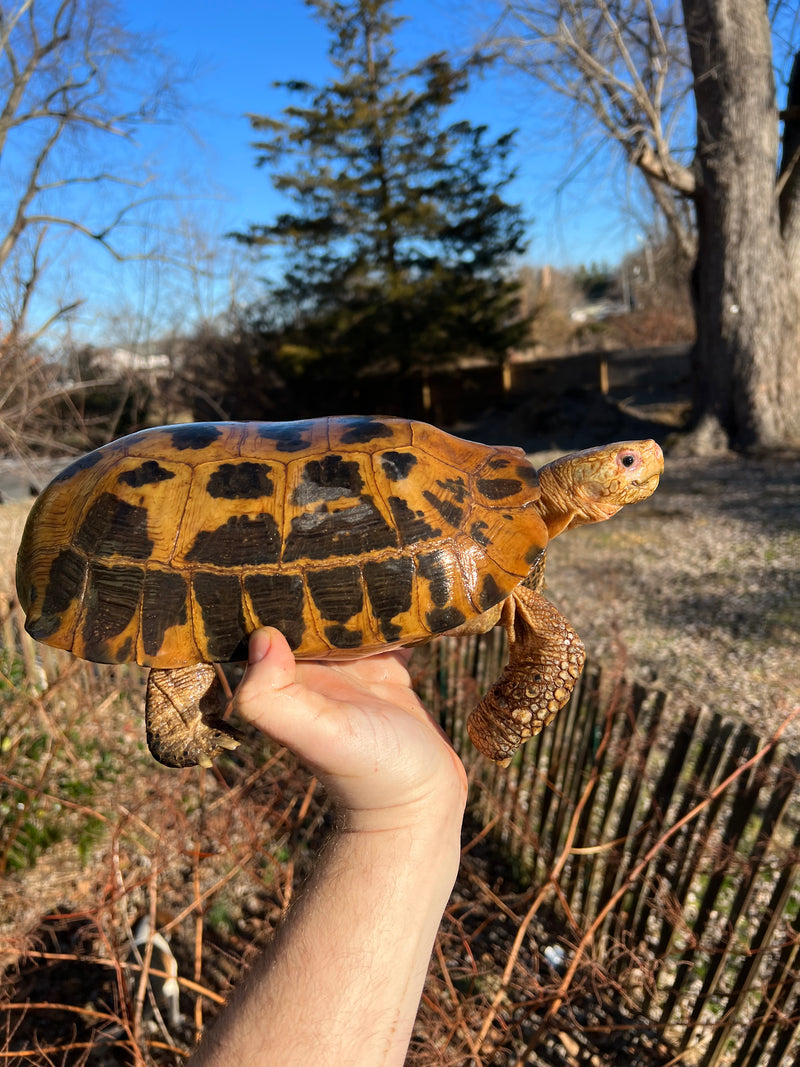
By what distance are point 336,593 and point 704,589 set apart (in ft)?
19.5

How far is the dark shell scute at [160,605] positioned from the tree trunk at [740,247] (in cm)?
1129

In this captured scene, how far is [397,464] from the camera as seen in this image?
194cm

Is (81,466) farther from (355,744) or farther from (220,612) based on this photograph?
(355,744)

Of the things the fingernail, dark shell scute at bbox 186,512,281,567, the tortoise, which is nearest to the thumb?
the fingernail

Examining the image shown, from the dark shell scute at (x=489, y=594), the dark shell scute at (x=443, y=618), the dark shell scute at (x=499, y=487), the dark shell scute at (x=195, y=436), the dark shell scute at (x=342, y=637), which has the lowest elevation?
the dark shell scute at (x=342, y=637)

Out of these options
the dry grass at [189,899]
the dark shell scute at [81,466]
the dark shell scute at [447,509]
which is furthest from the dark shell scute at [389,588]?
the dry grass at [189,899]

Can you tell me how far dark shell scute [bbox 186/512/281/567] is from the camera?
182 centimetres

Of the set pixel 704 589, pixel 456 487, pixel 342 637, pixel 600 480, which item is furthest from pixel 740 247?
pixel 342 637

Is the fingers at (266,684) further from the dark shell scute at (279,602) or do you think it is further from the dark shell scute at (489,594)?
the dark shell scute at (489,594)

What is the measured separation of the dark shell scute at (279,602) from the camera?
5.93 ft

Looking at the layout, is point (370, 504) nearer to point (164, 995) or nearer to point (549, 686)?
point (549, 686)

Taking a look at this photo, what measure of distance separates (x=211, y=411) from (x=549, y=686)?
1769 centimetres

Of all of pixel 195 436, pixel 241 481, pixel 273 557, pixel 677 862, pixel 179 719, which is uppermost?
pixel 195 436

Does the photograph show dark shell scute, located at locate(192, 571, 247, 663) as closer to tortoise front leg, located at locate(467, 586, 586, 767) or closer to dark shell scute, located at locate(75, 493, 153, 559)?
dark shell scute, located at locate(75, 493, 153, 559)
